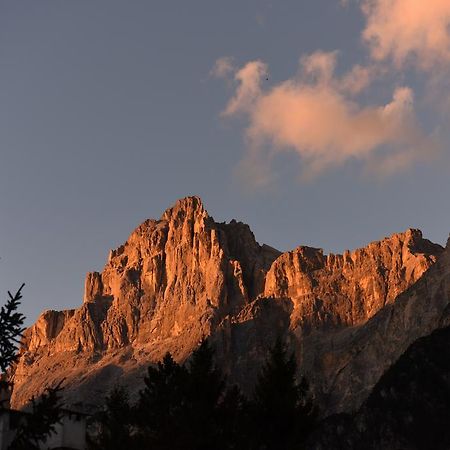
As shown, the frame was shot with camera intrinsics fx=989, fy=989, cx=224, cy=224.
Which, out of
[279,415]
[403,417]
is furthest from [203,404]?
[403,417]

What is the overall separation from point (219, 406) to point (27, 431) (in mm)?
27700

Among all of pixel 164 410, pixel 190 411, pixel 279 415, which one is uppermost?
pixel 164 410

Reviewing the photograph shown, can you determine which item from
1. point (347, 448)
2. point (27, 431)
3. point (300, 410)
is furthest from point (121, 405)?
point (347, 448)

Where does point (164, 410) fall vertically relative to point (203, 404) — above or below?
below

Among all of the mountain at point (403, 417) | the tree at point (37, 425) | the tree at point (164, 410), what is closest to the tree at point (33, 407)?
the tree at point (37, 425)

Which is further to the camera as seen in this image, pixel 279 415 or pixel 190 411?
pixel 279 415

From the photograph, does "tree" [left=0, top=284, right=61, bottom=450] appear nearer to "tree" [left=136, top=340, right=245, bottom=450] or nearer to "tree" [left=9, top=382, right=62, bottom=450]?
"tree" [left=9, top=382, right=62, bottom=450]

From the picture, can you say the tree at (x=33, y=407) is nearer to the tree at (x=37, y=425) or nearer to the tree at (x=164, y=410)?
the tree at (x=37, y=425)

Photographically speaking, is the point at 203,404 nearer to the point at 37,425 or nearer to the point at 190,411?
the point at 190,411

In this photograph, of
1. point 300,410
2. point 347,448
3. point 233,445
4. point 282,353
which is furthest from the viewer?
point 347,448

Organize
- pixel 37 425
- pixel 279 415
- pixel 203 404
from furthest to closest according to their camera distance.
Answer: pixel 279 415 < pixel 203 404 < pixel 37 425

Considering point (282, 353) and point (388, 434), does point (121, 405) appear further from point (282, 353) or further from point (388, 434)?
point (388, 434)

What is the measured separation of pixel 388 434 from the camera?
182500mm

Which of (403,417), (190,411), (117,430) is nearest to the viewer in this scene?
(190,411)
